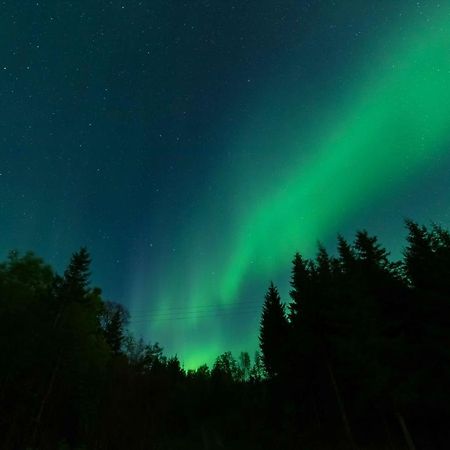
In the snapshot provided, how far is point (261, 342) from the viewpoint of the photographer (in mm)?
40062

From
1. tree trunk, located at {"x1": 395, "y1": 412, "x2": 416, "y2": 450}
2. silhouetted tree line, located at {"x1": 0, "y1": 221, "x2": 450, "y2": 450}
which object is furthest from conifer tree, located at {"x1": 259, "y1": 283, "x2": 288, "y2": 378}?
tree trunk, located at {"x1": 395, "y1": 412, "x2": 416, "y2": 450}

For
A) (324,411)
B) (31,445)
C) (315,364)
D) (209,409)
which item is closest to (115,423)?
(31,445)

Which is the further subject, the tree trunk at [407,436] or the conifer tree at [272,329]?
the conifer tree at [272,329]

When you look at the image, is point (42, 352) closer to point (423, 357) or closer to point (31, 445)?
point (31, 445)

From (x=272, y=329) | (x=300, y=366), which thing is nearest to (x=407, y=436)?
(x=300, y=366)

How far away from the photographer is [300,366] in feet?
91.9

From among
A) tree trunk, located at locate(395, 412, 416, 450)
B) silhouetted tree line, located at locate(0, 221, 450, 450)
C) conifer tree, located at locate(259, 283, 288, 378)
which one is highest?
conifer tree, located at locate(259, 283, 288, 378)

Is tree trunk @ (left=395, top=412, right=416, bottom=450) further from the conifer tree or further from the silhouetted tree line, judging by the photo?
the conifer tree

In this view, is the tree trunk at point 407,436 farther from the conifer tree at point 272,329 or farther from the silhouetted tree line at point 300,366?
the conifer tree at point 272,329

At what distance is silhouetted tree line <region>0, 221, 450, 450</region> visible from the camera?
40.4ft

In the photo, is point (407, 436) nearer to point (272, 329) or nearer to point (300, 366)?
point (300, 366)

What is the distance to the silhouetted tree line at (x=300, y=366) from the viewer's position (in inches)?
485

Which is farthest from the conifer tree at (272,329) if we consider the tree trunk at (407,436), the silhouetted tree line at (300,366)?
the tree trunk at (407,436)

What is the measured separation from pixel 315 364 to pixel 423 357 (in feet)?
31.9
